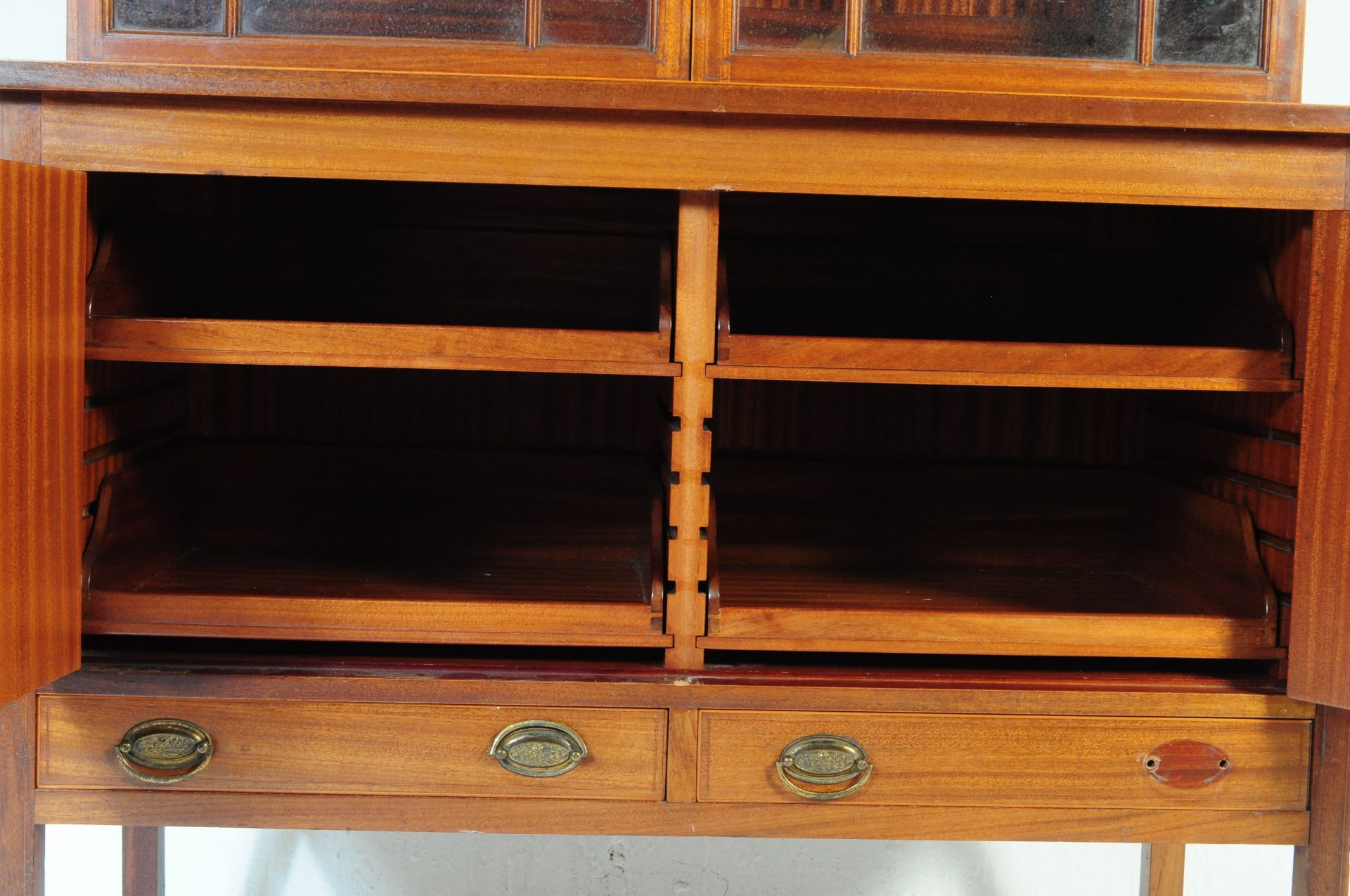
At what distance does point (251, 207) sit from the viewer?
6.31 feet

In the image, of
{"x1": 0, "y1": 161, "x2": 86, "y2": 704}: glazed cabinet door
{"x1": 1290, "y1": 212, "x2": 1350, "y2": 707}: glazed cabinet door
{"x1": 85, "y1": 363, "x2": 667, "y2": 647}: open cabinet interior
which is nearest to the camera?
{"x1": 0, "y1": 161, "x2": 86, "y2": 704}: glazed cabinet door

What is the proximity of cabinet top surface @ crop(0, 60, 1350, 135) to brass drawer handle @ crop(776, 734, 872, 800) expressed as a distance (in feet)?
2.22

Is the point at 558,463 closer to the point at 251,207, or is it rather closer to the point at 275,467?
the point at 275,467

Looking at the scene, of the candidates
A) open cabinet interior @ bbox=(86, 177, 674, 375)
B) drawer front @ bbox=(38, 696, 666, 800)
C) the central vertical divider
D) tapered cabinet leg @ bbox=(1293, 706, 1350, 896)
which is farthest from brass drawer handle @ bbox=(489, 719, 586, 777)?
tapered cabinet leg @ bbox=(1293, 706, 1350, 896)

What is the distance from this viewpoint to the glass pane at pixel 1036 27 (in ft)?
4.57

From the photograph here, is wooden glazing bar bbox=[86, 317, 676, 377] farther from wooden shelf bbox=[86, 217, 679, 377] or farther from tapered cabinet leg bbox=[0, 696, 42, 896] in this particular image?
tapered cabinet leg bbox=[0, 696, 42, 896]

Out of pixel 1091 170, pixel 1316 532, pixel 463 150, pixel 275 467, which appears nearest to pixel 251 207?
pixel 275 467

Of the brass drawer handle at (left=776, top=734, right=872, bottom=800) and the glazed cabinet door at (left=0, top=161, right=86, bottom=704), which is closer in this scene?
the glazed cabinet door at (left=0, top=161, right=86, bottom=704)

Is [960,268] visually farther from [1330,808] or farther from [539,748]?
[539,748]

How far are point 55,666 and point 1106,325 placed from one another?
4.84 ft

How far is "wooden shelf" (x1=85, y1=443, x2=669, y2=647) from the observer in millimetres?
1408

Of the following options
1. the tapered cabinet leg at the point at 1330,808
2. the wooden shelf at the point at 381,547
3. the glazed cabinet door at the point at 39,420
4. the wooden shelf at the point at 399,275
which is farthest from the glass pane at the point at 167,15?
the tapered cabinet leg at the point at 1330,808

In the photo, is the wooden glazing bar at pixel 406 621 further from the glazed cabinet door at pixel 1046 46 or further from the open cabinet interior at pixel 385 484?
the glazed cabinet door at pixel 1046 46

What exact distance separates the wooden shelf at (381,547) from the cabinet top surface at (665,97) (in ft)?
1.52
